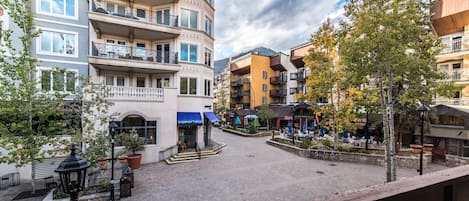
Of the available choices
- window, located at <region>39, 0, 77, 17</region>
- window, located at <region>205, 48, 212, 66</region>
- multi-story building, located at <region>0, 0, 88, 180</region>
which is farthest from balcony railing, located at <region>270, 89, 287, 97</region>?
window, located at <region>39, 0, 77, 17</region>

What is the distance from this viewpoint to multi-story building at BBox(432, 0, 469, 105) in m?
17.1

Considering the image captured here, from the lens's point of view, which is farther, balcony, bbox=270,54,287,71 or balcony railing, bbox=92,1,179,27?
balcony, bbox=270,54,287,71

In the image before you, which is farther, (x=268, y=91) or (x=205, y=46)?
(x=268, y=91)

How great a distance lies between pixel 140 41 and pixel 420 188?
1928cm

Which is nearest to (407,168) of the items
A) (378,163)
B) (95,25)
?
(378,163)

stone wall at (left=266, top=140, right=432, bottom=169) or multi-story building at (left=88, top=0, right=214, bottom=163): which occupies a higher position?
multi-story building at (left=88, top=0, right=214, bottom=163)

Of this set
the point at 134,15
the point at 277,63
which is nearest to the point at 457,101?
the point at 277,63

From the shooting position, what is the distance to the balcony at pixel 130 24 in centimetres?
1451

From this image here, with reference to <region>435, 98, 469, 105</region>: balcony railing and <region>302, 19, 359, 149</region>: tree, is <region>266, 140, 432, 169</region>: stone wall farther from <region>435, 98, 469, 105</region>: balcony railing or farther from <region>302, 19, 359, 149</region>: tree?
<region>435, 98, 469, 105</region>: balcony railing

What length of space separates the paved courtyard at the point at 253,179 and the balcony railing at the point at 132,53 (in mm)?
8433

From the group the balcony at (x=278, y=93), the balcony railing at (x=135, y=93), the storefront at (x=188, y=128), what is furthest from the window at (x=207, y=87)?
the balcony at (x=278, y=93)

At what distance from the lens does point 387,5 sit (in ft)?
28.9

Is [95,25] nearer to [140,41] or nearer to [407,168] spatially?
[140,41]

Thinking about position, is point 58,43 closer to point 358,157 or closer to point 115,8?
point 115,8
